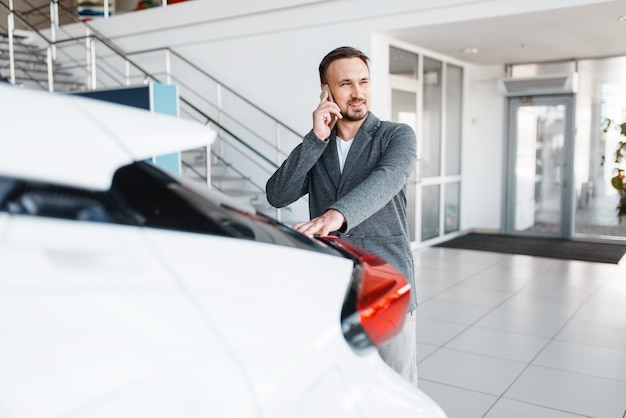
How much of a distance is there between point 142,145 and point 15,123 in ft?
0.52

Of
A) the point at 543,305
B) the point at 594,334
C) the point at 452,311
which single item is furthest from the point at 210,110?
the point at 594,334

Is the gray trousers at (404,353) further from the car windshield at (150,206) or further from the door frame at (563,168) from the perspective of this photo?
the door frame at (563,168)

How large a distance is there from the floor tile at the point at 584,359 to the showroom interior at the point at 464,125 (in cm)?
2

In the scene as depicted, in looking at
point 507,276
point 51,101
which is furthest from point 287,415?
point 507,276

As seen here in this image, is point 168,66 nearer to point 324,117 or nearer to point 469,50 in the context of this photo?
point 469,50

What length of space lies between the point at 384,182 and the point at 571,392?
223 centimetres

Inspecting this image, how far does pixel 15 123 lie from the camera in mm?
729

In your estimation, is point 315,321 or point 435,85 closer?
point 315,321

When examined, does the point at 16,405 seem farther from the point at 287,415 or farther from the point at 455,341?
the point at 455,341

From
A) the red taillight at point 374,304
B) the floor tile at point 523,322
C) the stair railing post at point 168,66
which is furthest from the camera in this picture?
the stair railing post at point 168,66

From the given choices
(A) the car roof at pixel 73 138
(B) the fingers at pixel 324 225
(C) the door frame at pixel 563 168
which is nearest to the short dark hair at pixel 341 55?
(B) the fingers at pixel 324 225

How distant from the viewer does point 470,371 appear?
338 cm

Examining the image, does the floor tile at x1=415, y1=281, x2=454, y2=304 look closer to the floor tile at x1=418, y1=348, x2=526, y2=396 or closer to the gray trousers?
the floor tile at x1=418, y1=348, x2=526, y2=396

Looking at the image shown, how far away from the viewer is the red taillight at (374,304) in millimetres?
926
